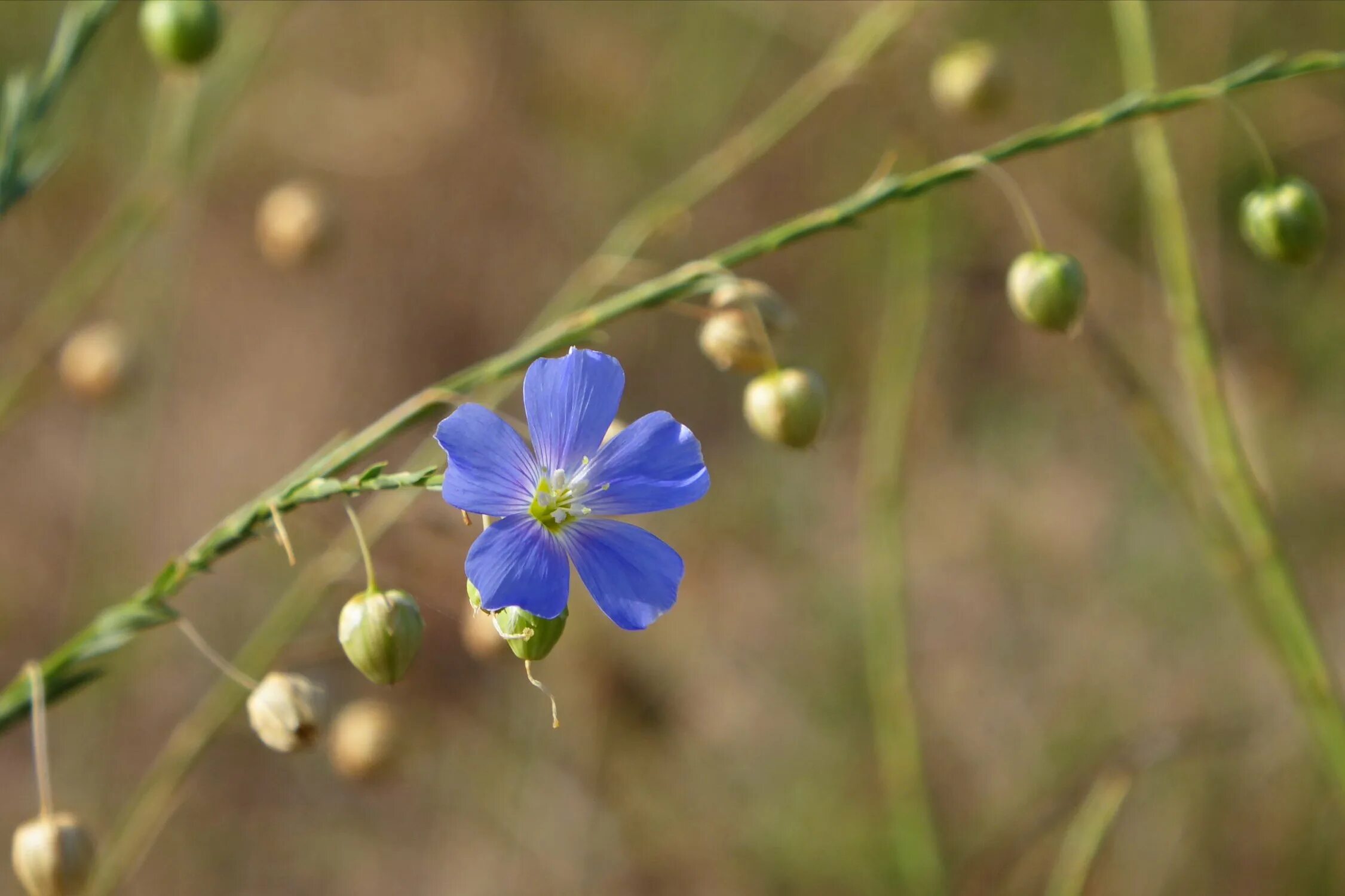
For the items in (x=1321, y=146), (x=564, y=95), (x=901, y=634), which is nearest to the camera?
(x=901, y=634)

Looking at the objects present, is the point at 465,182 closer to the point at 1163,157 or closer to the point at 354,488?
the point at 1163,157

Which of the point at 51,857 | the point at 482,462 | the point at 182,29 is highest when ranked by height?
the point at 182,29

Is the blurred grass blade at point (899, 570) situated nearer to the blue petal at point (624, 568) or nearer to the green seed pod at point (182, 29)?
the blue petal at point (624, 568)

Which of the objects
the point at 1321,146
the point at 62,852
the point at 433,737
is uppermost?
the point at 1321,146

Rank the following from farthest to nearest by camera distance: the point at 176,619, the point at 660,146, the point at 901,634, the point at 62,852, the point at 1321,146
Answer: the point at 660,146, the point at 1321,146, the point at 901,634, the point at 62,852, the point at 176,619

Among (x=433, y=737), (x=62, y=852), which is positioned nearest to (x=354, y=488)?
(x=62, y=852)

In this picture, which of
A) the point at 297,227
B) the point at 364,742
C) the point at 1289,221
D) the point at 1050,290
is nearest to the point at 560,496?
the point at 1050,290

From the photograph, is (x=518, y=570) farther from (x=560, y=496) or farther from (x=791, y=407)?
(x=791, y=407)

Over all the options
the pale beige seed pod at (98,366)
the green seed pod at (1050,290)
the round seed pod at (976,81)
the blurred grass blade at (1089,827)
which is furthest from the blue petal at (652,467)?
the pale beige seed pod at (98,366)
